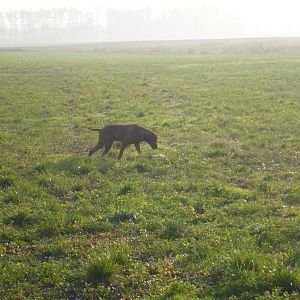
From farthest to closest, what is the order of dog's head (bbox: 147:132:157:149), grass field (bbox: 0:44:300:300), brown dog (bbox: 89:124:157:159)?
dog's head (bbox: 147:132:157:149) < brown dog (bbox: 89:124:157:159) < grass field (bbox: 0:44:300:300)

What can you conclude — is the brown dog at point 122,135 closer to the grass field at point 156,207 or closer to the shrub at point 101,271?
the grass field at point 156,207

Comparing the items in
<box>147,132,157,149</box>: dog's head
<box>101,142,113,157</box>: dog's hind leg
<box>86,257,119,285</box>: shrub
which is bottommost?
<box>86,257,119,285</box>: shrub

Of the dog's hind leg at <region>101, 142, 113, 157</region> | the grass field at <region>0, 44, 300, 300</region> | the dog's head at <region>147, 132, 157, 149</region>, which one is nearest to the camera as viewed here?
the grass field at <region>0, 44, 300, 300</region>

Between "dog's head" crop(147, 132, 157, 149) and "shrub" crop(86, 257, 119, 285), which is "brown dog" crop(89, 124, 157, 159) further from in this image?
"shrub" crop(86, 257, 119, 285)

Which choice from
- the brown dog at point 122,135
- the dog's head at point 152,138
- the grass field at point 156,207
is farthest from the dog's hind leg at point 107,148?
the dog's head at point 152,138

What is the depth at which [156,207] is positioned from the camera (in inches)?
348

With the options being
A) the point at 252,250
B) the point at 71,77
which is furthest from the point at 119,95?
the point at 252,250

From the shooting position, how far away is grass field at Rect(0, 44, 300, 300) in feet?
20.3

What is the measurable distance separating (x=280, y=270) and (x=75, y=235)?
364 centimetres

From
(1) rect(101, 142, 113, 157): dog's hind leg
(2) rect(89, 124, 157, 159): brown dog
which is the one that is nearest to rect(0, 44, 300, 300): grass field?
(1) rect(101, 142, 113, 157): dog's hind leg

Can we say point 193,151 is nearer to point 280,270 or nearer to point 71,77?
point 280,270

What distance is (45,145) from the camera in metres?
14.5

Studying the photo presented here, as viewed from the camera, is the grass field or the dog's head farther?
the dog's head

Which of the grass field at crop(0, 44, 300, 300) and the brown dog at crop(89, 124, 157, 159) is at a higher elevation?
the brown dog at crop(89, 124, 157, 159)
